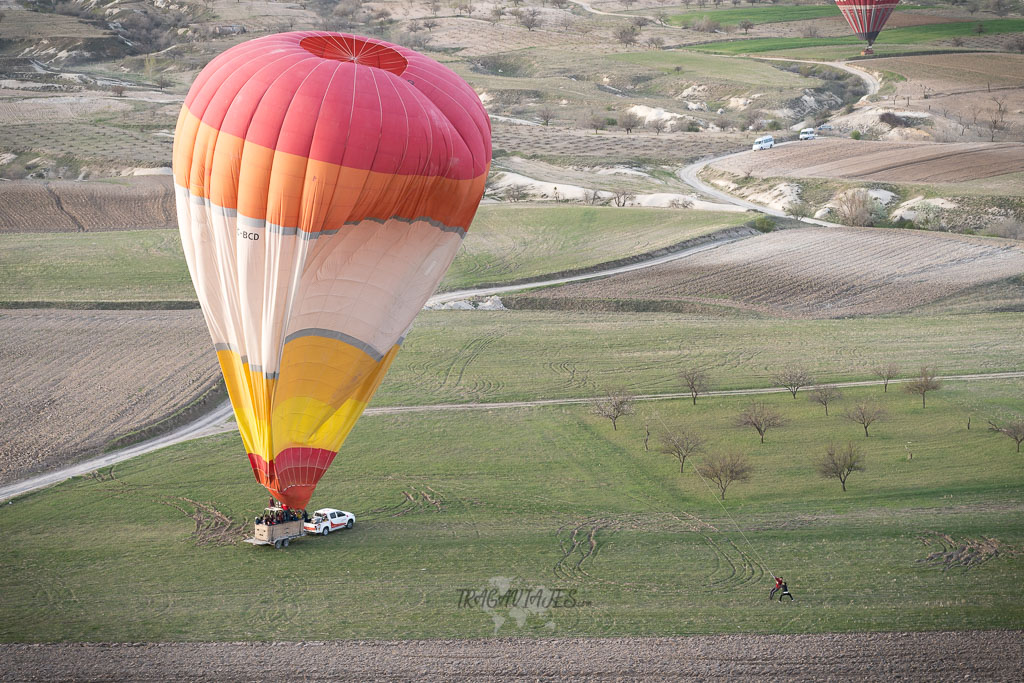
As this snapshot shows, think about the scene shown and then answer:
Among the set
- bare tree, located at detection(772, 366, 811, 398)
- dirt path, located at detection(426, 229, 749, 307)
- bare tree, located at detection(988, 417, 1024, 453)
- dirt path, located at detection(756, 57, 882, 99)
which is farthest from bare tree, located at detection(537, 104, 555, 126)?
bare tree, located at detection(988, 417, 1024, 453)

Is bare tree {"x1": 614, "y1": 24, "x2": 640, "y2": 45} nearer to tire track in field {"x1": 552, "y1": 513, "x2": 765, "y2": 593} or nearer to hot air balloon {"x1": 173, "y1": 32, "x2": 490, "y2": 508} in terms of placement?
tire track in field {"x1": 552, "y1": 513, "x2": 765, "y2": 593}

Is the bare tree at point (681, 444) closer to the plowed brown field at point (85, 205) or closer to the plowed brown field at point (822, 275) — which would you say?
the plowed brown field at point (822, 275)

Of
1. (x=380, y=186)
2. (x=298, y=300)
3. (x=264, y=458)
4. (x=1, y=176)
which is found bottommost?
(x=1, y=176)

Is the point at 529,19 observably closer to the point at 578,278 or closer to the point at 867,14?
the point at 867,14

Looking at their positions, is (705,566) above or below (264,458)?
below

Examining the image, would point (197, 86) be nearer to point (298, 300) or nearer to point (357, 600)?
point (298, 300)

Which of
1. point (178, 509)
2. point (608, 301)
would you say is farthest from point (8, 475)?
point (608, 301)

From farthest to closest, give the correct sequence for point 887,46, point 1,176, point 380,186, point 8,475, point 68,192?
point 887,46 < point 1,176 < point 68,192 < point 8,475 < point 380,186
